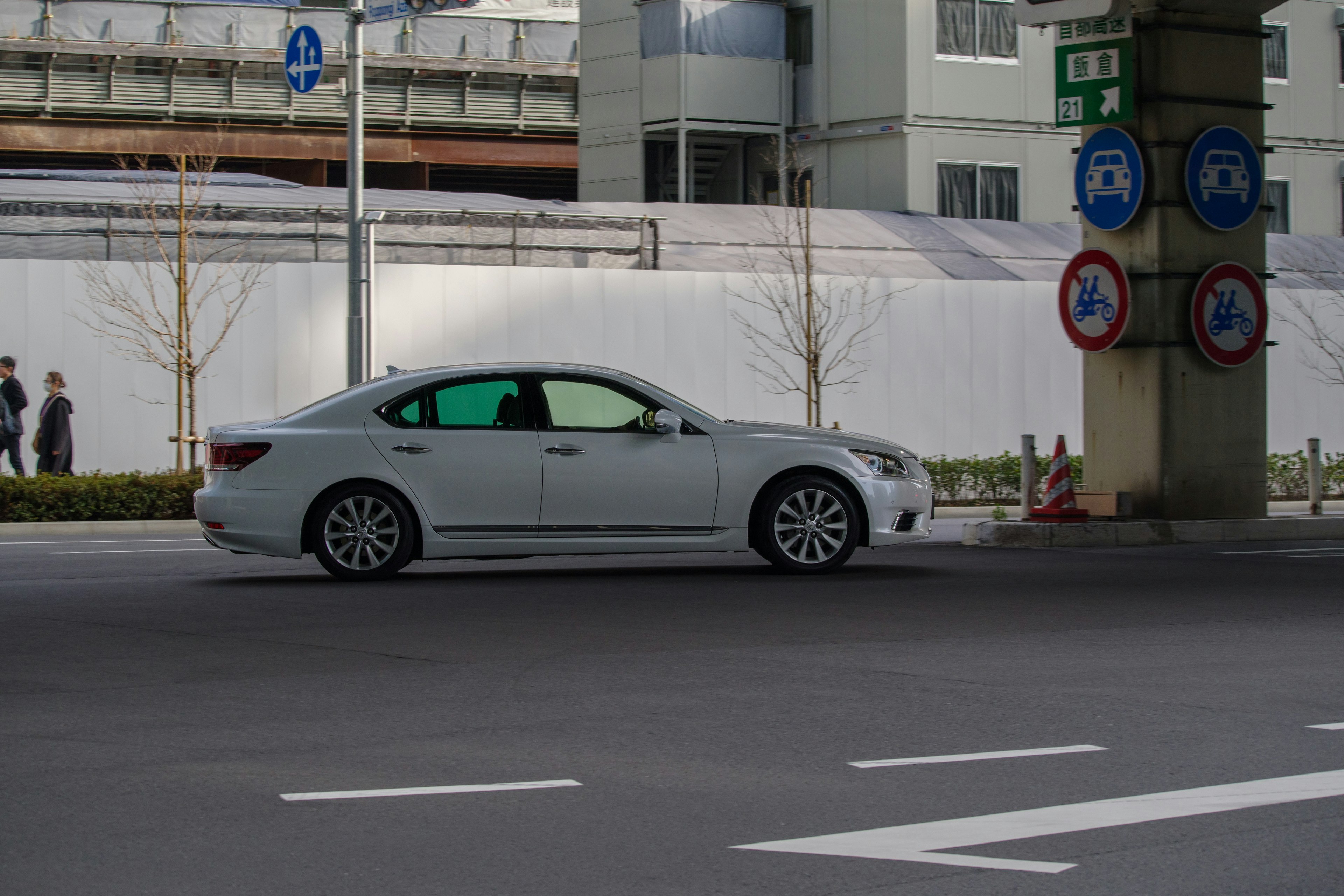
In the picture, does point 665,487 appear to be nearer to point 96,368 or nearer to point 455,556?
point 455,556

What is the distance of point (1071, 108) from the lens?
1596cm

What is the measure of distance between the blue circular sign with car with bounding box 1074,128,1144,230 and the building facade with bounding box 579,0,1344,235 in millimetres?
15376

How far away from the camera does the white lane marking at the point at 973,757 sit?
5844 mm

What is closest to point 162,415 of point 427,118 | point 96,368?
point 96,368

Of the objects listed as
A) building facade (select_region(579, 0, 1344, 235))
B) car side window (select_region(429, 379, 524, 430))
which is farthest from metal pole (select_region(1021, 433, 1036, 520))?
building facade (select_region(579, 0, 1344, 235))

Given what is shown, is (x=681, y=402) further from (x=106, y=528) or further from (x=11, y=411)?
(x=11, y=411)

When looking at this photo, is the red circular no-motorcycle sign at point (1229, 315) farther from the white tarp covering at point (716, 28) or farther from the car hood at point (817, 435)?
the white tarp covering at point (716, 28)

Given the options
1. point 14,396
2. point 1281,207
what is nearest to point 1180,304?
point 14,396

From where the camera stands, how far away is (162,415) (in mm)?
22062

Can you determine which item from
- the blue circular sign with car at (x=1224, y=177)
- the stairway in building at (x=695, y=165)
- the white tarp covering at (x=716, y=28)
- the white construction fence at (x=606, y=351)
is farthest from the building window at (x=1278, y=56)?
the blue circular sign with car at (x=1224, y=177)

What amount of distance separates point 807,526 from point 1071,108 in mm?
6269

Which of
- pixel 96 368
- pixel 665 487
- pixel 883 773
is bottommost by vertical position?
pixel 883 773

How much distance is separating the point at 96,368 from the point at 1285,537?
1482 centimetres

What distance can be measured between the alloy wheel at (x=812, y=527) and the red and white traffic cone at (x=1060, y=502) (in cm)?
411
